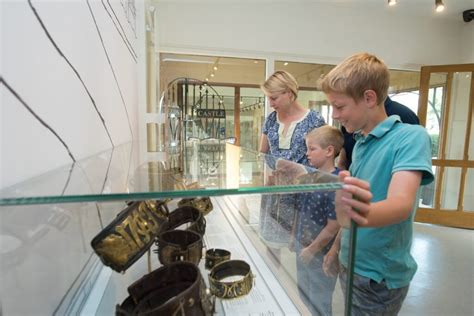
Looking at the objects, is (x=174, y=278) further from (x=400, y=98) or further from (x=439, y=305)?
(x=400, y=98)

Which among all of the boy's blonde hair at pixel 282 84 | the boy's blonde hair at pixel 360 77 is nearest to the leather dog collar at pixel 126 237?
the boy's blonde hair at pixel 360 77

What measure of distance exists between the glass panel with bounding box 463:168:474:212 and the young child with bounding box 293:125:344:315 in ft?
10.5

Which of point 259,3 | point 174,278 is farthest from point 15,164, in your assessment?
point 259,3

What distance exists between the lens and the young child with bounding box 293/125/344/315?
0.67 metres

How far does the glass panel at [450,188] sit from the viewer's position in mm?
3316

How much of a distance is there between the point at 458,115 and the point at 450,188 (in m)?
0.90

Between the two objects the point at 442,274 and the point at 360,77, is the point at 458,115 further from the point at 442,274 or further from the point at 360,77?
the point at 360,77

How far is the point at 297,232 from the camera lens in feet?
3.28

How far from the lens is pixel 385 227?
0.69m

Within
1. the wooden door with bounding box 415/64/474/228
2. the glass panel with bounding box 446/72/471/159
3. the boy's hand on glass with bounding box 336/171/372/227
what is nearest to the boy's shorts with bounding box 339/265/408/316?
the boy's hand on glass with bounding box 336/171/372/227

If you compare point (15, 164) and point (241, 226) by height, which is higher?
point (15, 164)

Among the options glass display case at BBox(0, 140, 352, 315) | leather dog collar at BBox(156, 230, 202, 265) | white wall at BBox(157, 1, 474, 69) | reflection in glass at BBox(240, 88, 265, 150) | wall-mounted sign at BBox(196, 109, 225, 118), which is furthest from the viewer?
reflection in glass at BBox(240, 88, 265, 150)

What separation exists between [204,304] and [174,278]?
10 cm

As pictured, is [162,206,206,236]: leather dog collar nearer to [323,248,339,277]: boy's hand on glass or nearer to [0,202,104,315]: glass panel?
[0,202,104,315]: glass panel
